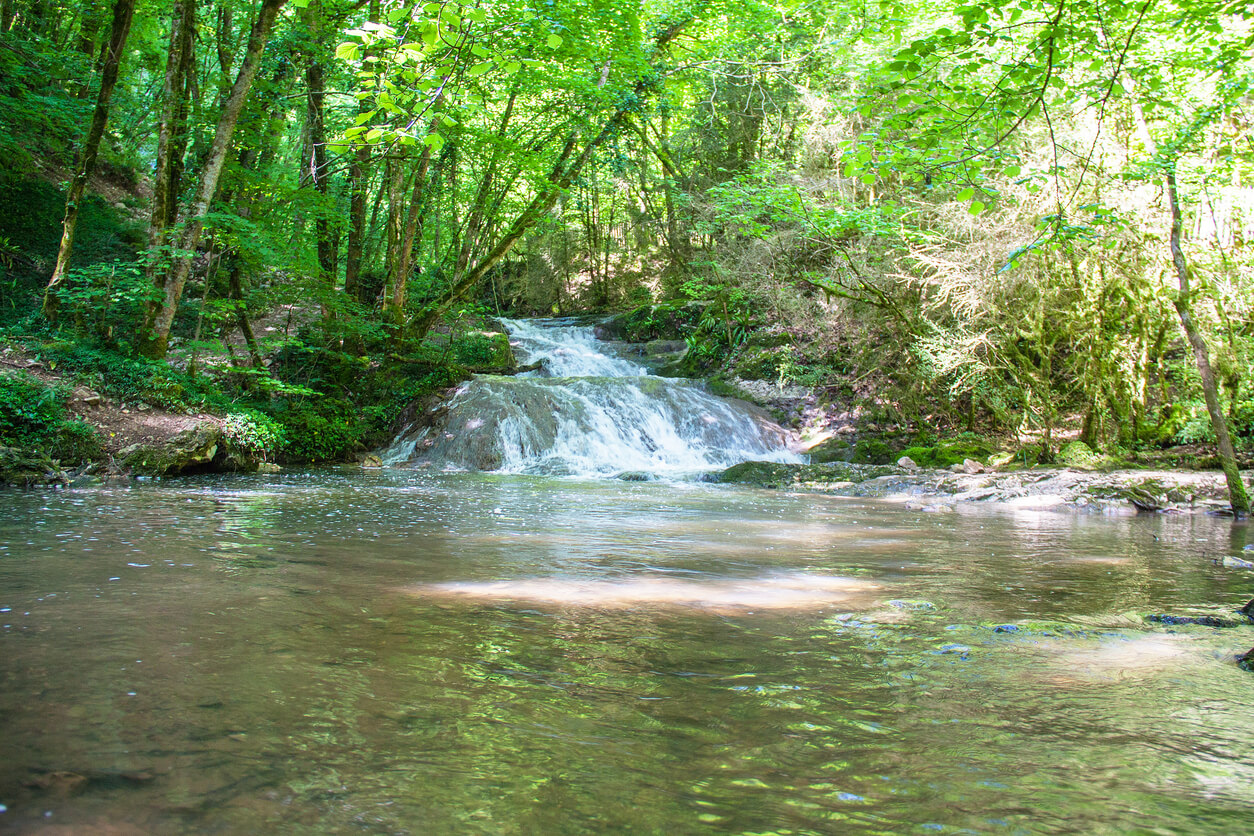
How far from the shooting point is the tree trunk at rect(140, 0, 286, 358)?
31.1ft

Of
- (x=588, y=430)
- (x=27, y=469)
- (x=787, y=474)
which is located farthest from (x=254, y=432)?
(x=787, y=474)

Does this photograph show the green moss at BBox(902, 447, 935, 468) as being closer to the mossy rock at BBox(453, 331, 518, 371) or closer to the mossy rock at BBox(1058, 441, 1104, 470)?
the mossy rock at BBox(1058, 441, 1104, 470)

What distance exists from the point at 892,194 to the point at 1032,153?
376 centimetres

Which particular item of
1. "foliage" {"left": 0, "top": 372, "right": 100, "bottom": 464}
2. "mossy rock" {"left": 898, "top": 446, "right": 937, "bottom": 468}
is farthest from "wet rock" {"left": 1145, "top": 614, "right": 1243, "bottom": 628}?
"foliage" {"left": 0, "top": 372, "right": 100, "bottom": 464}

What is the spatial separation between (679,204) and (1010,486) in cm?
1285

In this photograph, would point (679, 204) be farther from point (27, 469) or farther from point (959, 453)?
point (27, 469)

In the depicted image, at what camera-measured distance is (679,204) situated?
65.4 feet

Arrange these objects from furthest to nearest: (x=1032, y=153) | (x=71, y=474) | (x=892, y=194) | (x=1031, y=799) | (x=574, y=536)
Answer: (x=892, y=194) → (x=1032, y=153) → (x=71, y=474) → (x=574, y=536) → (x=1031, y=799)

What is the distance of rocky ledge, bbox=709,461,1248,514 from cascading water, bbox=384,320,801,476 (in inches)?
78.3

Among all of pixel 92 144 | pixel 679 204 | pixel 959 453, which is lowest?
pixel 959 453

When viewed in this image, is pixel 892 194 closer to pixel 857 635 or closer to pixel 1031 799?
pixel 857 635

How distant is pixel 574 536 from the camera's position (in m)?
5.57

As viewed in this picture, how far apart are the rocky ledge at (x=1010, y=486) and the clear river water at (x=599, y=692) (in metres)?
4.70

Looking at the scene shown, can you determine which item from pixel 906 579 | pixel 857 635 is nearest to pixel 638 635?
pixel 857 635
